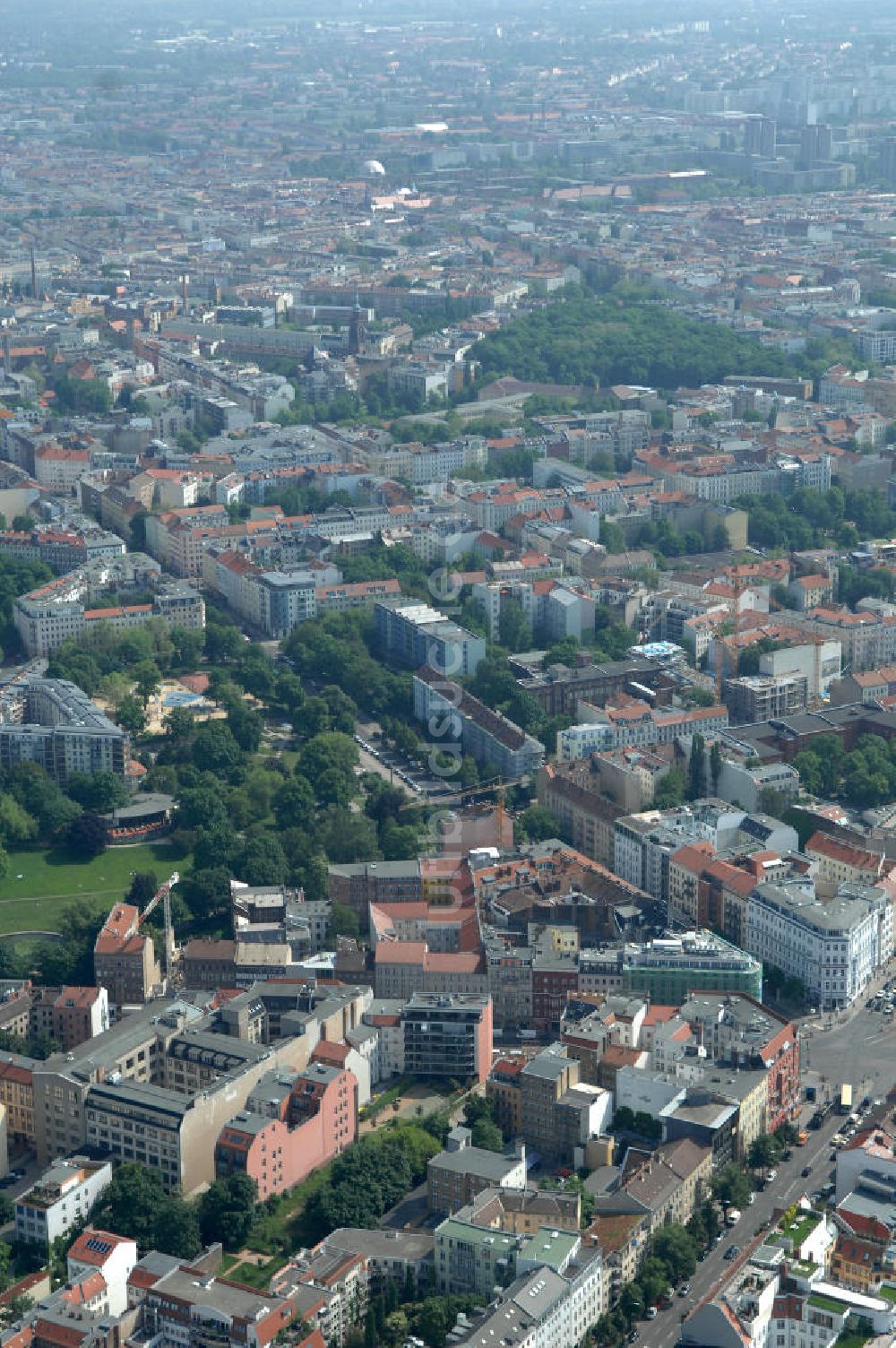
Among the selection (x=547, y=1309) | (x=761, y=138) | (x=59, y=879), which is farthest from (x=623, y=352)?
(x=547, y=1309)

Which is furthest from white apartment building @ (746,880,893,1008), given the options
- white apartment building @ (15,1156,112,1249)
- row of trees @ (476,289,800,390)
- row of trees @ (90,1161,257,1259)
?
row of trees @ (476,289,800,390)

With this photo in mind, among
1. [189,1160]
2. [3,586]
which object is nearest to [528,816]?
[189,1160]

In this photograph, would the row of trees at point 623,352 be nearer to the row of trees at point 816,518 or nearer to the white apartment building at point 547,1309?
the row of trees at point 816,518

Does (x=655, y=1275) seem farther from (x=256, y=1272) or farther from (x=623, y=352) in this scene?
(x=623, y=352)

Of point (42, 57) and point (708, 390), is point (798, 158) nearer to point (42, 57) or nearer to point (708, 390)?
point (708, 390)

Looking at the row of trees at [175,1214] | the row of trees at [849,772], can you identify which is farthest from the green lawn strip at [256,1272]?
the row of trees at [849,772]

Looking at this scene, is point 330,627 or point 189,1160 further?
point 330,627

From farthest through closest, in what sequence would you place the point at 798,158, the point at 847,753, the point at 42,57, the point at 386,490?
the point at 42,57
the point at 798,158
the point at 386,490
the point at 847,753

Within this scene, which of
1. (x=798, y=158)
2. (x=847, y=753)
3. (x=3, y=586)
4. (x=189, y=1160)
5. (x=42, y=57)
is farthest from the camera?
(x=42, y=57)
